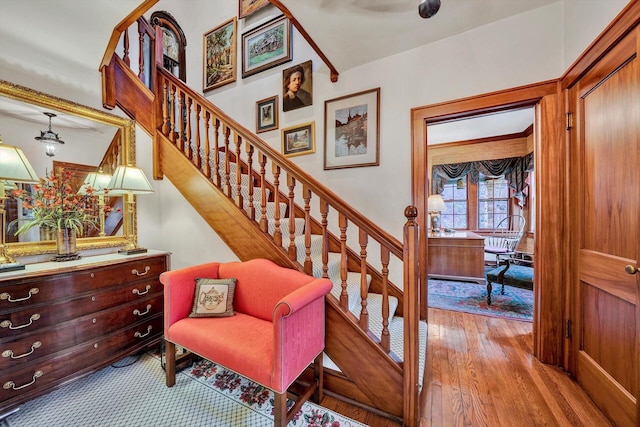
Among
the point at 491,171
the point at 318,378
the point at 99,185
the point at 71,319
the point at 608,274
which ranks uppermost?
the point at 491,171

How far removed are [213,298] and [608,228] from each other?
2.51 metres

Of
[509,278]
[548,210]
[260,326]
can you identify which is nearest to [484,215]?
[509,278]

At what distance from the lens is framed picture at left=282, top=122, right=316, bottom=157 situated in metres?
2.71

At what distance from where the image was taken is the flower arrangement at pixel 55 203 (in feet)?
5.53

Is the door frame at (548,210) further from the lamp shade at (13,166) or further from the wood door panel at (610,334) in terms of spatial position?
the lamp shade at (13,166)

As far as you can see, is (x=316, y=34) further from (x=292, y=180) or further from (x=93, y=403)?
(x=93, y=403)

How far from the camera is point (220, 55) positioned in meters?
3.57

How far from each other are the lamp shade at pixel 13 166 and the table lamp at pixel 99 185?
429 millimetres

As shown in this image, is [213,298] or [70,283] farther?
[213,298]

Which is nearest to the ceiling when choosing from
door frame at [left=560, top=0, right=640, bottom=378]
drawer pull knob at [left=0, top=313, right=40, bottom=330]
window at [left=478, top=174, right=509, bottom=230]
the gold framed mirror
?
the gold framed mirror

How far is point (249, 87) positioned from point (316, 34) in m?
1.52

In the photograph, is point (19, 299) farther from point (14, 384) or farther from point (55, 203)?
point (55, 203)

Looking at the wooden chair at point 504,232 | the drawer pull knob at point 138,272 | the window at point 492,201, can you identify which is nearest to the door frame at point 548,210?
the drawer pull knob at point 138,272

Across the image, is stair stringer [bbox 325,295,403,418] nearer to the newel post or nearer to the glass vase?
the newel post
